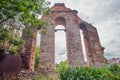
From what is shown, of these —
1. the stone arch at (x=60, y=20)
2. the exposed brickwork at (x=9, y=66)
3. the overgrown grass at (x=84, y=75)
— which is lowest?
the overgrown grass at (x=84, y=75)

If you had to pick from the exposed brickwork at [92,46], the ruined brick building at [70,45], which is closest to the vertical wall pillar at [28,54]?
the ruined brick building at [70,45]

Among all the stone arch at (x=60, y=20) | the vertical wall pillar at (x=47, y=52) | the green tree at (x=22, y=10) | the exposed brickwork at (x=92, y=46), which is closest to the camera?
the green tree at (x=22, y=10)

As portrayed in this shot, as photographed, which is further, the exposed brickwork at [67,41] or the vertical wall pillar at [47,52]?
the exposed brickwork at [67,41]

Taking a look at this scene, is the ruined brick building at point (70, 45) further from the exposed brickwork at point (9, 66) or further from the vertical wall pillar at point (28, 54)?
the exposed brickwork at point (9, 66)

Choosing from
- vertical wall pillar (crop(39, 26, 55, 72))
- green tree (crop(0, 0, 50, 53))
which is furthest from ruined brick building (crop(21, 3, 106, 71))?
green tree (crop(0, 0, 50, 53))

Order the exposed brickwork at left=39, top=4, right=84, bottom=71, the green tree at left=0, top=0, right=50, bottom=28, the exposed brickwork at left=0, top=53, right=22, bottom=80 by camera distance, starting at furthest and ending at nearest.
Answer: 1. the exposed brickwork at left=39, top=4, right=84, bottom=71
2. the exposed brickwork at left=0, top=53, right=22, bottom=80
3. the green tree at left=0, top=0, right=50, bottom=28

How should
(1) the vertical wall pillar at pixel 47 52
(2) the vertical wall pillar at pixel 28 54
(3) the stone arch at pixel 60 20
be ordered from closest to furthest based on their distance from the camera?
(2) the vertical wall pillar at pixel 28 54 → (1) the vertical wall pillar at pixel 47 52 → (3) the stone arch at pixel 60 20

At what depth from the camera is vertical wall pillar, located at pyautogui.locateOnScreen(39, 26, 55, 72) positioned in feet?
40.3

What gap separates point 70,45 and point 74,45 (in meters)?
0.34

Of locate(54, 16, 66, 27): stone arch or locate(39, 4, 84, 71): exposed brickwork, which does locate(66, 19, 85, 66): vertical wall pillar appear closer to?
locate(39, 4, 84, 71): exposed brickwork

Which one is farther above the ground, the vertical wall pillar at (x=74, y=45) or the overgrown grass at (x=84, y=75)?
the vertical wall pillar at (x=74, y=45)

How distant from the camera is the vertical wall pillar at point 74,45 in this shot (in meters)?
12.5

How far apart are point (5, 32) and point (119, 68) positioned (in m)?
7.87

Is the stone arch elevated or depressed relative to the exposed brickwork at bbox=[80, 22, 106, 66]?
elevated
